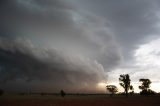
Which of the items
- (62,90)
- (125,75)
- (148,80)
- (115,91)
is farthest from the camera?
(115,91)

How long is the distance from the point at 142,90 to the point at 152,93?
6.11 m

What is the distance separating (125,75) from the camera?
124062 mm

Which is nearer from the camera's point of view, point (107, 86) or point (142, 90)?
point (142, 90)

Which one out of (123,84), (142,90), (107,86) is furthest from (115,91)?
(123,84)

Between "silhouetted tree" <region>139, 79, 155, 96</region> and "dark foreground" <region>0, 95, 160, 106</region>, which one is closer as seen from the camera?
"dark foreground" <region>0, 95, 160, 106</region>

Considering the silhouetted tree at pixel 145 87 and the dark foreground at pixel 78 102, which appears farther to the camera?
the silhouetted tree at pixel 145 87

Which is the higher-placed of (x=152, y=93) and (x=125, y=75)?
(x=125, y=75)

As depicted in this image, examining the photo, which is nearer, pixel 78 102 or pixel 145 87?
pixel 78 102

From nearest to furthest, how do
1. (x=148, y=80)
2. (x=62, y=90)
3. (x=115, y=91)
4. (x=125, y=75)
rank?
(x=125, y=75) → (x=148, y=80) → (x=62, y=90) → (x=115, y=91)

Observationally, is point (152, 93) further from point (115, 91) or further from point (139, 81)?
point (115, 91)

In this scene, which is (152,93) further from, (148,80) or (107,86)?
(107,86)

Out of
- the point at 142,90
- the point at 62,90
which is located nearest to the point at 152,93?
the point at 142,90

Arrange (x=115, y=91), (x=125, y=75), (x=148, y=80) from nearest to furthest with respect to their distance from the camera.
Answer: (x=125, y=75) → (x=148, y=80) → (x=115, y=91)

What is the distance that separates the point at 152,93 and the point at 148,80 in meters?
8.33
